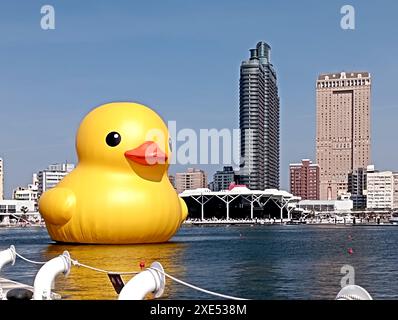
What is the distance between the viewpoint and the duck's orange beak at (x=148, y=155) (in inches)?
→ 1332

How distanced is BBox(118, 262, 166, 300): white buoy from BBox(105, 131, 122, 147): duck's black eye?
27248 mm

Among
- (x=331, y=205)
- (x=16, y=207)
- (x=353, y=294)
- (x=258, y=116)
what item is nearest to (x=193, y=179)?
(x=258, y=116)

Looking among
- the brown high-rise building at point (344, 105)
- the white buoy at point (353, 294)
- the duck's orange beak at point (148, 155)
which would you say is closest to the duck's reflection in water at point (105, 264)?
the duck's orange beak at point (148, 155)

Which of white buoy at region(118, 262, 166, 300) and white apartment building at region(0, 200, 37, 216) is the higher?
white buoy at region(118, 262, 166, 300)

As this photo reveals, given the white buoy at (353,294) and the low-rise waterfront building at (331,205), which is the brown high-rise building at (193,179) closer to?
the white buoy at (353,294)

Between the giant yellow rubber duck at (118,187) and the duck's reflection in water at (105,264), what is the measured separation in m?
1.04

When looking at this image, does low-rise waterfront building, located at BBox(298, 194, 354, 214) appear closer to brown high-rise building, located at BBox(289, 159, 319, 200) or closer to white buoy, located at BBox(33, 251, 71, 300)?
brown high-rise building, located at BBox(289, 159, 319, 200)

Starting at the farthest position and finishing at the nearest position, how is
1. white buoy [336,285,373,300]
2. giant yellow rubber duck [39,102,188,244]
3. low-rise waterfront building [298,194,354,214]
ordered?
low-rise waterfront building [298,194,354,214]
giant yellow rubber duck [39,102,188,244]
white buoy [336,285,373,300]

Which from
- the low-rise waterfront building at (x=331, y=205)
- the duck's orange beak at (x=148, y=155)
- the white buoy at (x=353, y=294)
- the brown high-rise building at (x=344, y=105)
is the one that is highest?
the brown high-rise building at (x=344, y=105)

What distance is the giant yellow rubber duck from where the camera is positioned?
110 ft

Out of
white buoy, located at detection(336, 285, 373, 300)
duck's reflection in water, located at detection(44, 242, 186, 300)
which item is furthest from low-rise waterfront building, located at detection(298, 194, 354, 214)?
white buoy, located at detection(336, 285, 373, 300)

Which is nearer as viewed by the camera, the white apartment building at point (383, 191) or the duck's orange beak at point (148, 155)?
the duck's orange beak at point (148, 155)

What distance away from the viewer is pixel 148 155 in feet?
112
